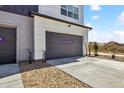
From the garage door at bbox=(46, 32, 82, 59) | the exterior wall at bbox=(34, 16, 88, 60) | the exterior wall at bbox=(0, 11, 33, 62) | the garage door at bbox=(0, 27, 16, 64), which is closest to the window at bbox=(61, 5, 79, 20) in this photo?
the exterior wall at bbox=(34, 16, 88, 60)

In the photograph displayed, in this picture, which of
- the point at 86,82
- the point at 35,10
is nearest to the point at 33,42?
the point at 35,10

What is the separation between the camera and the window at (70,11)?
12.7m

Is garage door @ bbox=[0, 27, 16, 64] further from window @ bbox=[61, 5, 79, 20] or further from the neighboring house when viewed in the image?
window @ bbox=[61, 5, 79, 20]

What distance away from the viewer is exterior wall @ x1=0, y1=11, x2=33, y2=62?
8125 millimetres

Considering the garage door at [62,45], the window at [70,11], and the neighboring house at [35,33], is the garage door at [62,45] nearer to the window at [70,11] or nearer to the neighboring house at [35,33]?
A: the neighboring house at [35,33]

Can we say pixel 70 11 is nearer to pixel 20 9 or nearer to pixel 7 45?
pixel 20 9

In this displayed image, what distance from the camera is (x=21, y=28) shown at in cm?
886

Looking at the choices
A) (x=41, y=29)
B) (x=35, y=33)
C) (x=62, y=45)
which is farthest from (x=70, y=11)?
(x=35, y=33)

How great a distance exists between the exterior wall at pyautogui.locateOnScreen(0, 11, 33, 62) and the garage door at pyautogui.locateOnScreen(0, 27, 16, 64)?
0.87ft

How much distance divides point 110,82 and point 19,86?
129 inches

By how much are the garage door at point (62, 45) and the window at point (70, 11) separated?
251 centimetres

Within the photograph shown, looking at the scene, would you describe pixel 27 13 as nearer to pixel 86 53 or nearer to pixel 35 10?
pixel 35 10

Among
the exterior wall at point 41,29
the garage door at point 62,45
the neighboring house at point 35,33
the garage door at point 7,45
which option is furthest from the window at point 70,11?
the garage door at point 7,45

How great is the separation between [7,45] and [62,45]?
4873mm
